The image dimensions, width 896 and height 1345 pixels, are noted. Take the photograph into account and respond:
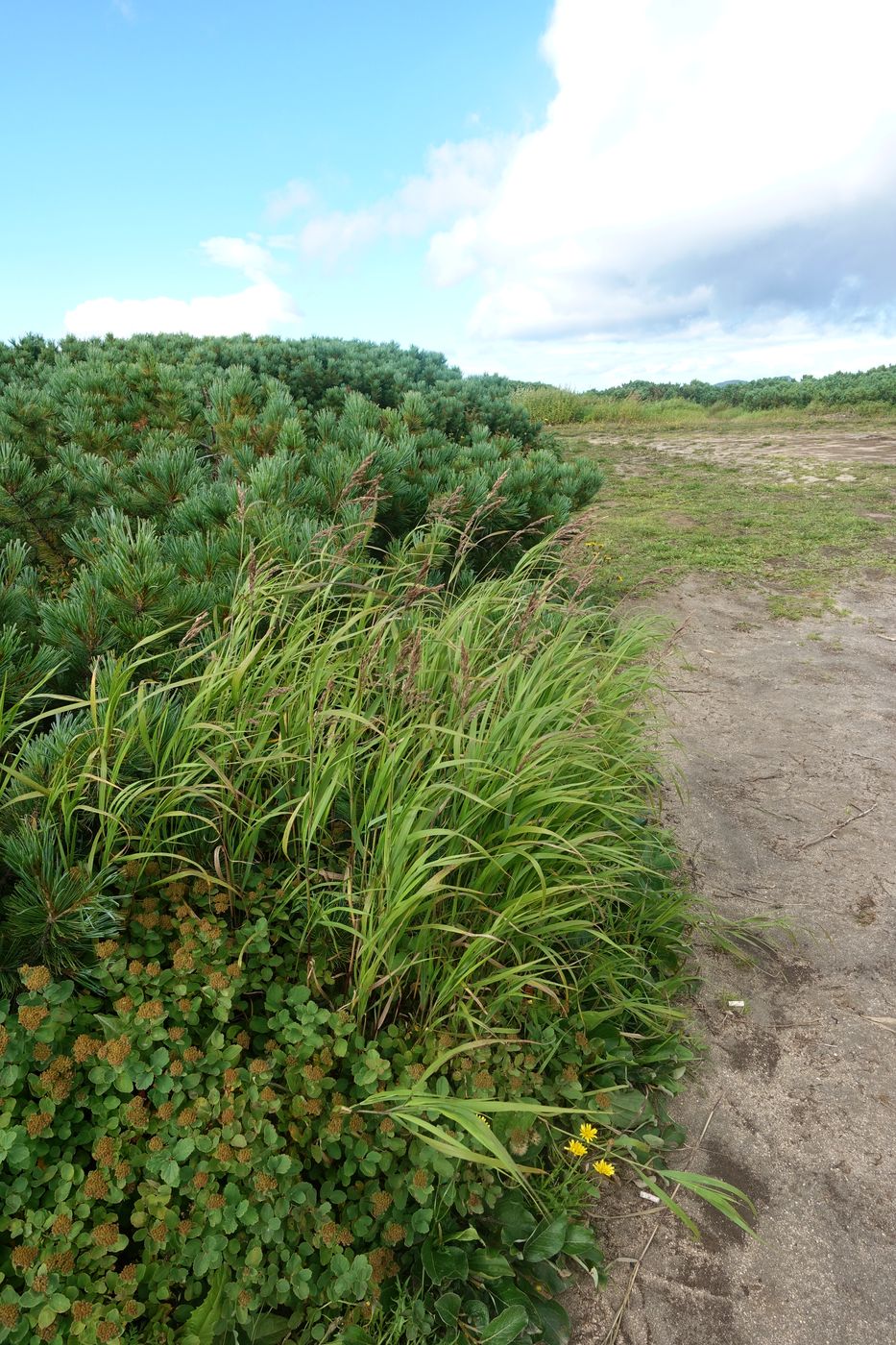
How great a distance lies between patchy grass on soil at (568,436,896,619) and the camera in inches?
254

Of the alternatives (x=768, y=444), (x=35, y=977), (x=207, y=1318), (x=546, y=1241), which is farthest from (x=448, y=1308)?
(x=768, y=444)

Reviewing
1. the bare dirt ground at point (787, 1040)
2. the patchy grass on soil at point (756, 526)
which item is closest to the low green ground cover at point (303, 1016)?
the bare dirt ground at point (787, 1040)

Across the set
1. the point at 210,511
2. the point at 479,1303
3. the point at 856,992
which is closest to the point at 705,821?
the point at 856,992

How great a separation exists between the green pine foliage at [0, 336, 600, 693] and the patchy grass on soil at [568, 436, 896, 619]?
1581 mm

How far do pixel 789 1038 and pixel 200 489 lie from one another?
272cm

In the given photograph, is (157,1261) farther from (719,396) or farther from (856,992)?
(719,396)

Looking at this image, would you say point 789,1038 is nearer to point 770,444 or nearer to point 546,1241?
point 546,1241

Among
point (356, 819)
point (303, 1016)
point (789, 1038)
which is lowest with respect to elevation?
point (789, 1038)

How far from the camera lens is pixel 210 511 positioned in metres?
2.77

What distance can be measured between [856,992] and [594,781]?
118 centimetres

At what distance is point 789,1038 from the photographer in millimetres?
2389

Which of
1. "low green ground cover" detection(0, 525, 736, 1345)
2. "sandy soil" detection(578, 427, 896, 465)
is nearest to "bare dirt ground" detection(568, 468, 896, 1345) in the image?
"low green ground cover" detection(0, 525, 736, 1345)

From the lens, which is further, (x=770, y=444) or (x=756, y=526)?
(x=770, y=444)

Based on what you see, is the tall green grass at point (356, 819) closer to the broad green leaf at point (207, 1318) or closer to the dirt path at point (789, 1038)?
the dirt path at point (789, 1038)
